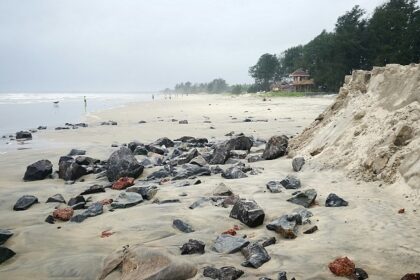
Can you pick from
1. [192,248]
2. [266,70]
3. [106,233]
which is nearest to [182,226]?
[192,248]

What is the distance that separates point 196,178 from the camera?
7.77 meters

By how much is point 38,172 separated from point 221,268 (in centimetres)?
683

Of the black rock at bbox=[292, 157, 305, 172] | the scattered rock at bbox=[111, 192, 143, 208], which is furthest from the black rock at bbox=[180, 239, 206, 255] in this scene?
the black rock at bbox=[292, 157, 305, 172]

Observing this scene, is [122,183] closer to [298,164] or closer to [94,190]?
[94,190]

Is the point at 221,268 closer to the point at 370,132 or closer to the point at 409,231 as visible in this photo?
the point at 409,231

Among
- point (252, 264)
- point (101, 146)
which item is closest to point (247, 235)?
point (252, 264)

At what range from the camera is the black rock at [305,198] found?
5539 millimetres

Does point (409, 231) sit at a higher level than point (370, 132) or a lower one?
lower

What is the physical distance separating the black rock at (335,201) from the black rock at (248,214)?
1191 mm

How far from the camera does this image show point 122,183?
7.57 meters

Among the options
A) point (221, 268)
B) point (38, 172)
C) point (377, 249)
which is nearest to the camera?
point (221, 268)

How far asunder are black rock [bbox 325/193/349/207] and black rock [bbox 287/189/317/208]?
23cm

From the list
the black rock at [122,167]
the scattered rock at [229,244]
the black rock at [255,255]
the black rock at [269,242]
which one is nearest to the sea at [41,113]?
the black rock at [122,167]

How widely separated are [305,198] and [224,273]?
258cm
